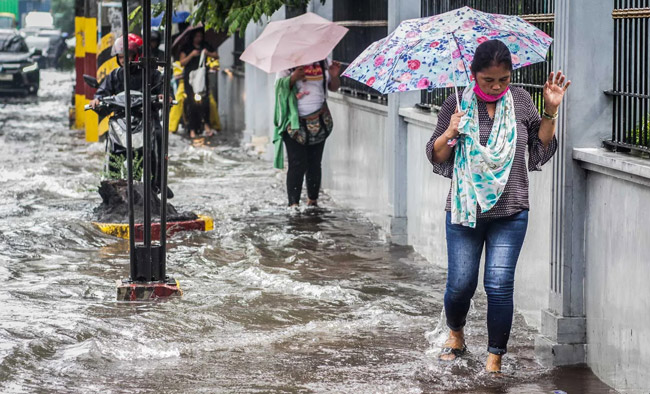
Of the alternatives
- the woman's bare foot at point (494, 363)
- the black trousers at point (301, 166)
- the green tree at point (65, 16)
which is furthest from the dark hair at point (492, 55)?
the green tree at point (65, 16)

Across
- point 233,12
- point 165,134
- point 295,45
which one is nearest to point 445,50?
point 165,134

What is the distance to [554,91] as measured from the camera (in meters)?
5.75

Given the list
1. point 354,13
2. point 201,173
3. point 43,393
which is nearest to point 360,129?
point 354,13

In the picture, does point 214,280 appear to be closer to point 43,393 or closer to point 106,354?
point 106,354

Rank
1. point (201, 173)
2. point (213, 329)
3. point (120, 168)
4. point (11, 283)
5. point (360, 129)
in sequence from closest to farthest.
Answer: point (213, 329) → point (11, 283) → point (120, 168) → point (360, 129) → point (201, 173)

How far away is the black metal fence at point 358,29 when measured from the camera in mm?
11523

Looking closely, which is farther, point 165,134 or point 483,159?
point 165,134

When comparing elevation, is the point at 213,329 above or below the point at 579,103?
below

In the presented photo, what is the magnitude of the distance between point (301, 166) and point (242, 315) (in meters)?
4.89

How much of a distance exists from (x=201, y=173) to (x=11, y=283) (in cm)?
730

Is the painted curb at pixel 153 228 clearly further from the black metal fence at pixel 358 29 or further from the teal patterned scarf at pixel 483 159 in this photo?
the teal patterned scarf at pixel 483 159

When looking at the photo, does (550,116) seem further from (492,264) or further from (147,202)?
(147,202)

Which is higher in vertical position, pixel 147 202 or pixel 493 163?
pixel 493 163

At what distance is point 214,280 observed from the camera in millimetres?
8594
